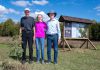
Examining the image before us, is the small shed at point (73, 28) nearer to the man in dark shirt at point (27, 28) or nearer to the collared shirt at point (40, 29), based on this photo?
the collared shirt at point (40, 29)

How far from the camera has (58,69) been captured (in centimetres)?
746

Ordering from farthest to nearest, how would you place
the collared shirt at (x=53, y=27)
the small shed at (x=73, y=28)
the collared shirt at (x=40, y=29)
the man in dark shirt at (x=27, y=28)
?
the small shed at (x=73, y=28), the collared shirt at (x=40, y=29), the collared shirt at (x=53, y=27), the man in dark shirt at (x=27, y=28)

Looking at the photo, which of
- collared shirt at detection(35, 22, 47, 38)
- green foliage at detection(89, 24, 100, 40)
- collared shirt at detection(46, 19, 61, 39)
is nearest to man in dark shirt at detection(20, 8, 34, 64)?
collared shirt at detection(35, 22, 47, 38)

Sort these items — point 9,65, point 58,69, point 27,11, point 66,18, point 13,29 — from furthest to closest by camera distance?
point 13,29 → point 66,18 → point 27,11 → point 58,69 → point 9,65

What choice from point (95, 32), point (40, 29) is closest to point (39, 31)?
point (40, 29)

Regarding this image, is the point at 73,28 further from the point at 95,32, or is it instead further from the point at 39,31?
the point at 95,32

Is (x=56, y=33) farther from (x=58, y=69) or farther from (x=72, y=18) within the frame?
(x=72, y=18)

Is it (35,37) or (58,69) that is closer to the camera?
(58,69)

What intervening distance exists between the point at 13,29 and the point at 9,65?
106 feet

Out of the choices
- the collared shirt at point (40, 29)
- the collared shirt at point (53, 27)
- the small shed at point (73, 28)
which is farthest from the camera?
the small shed at point (73, 28)

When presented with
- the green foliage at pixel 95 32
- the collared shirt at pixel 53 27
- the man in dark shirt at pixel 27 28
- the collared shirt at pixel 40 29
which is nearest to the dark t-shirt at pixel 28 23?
the man in dark shirt at pixel 27 28

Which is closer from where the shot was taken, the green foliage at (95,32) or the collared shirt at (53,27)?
the collared shirt at (53,27)

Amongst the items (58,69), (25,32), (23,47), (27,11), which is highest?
(27,11)

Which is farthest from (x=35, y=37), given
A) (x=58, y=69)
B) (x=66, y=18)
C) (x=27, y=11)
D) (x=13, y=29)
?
(x=13, y=29)
